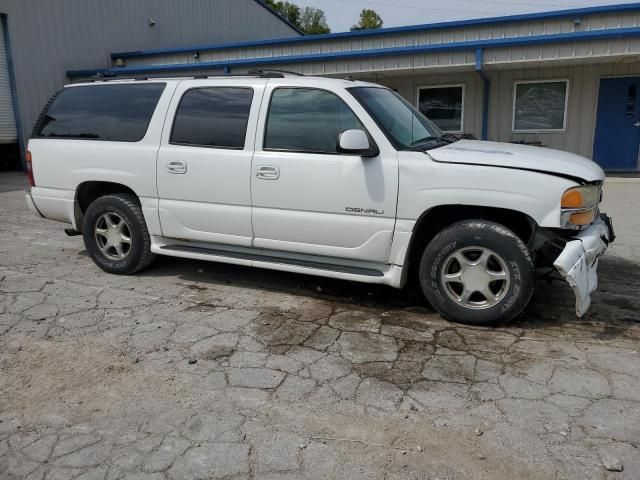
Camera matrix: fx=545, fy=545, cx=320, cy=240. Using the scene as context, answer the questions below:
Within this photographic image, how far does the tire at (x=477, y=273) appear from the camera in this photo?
3.97 metres

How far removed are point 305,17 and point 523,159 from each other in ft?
219

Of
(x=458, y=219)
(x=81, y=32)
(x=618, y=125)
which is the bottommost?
(x=458, y=219)

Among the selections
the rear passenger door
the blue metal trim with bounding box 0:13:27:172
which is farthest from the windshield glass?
the blue metal trim with bounding box 0:13:27:172

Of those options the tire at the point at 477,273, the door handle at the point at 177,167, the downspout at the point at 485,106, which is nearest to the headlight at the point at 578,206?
the tire at the point at 477,273

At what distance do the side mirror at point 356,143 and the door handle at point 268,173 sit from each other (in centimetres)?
63

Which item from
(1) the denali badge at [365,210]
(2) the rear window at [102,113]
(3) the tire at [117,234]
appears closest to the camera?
(1) the denali badge at [365,210]

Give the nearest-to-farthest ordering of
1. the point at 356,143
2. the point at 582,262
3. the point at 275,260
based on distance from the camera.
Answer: the point at 582,262 < the point at 356,143 < the point at 275,260

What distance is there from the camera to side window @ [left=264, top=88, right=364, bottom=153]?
4.44m

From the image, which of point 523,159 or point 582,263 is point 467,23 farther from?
point 582,263

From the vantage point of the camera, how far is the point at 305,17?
65375 millimetres

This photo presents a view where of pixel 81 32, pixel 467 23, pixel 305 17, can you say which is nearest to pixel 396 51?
pixel 467 23

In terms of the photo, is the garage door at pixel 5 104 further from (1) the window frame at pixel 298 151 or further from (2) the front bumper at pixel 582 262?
(2) the front bumper at pixel 582 262

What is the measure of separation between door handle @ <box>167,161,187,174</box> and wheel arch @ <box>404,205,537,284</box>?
7.09ft

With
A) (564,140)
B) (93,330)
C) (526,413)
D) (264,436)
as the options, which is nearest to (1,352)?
(93,330)
